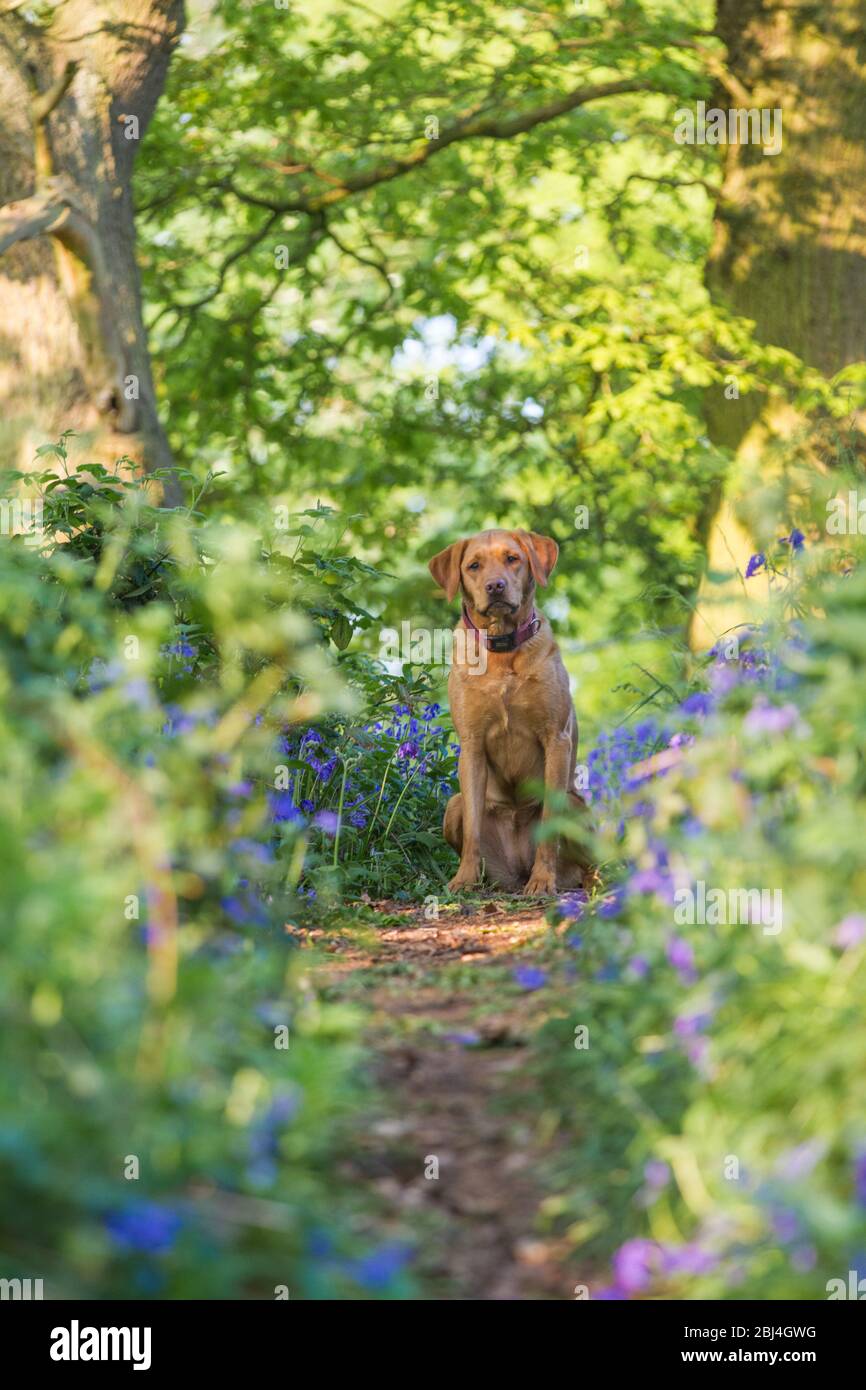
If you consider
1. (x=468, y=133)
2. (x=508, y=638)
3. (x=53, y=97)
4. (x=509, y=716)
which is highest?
(x=468, y=133)

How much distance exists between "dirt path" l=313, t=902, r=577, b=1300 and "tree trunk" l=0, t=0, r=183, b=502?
403cm

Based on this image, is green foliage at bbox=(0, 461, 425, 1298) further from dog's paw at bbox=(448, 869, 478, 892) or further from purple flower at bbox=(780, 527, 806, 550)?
dog's paw at bbox=(448, 869, 478, 892)

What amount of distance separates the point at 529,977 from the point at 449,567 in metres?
3.42

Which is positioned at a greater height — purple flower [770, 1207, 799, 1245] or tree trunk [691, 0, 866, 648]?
tree trunk [691, 0, 866, 648]

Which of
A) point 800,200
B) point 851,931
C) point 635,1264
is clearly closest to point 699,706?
point 851,931

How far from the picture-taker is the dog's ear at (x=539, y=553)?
21.2 feet

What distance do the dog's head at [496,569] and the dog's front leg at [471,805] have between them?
0.57m

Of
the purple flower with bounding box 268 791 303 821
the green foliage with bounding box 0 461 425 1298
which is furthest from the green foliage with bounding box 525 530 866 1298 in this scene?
the purple flower with bounding box 268 791 303 821

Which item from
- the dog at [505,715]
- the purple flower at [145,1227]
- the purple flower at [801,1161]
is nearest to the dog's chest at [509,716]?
the dog at [505,715]

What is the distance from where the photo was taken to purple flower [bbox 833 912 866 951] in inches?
93.4

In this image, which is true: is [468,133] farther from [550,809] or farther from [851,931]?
[851,931]

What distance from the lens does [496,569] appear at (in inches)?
247

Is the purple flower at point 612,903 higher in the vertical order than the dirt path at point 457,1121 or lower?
higher

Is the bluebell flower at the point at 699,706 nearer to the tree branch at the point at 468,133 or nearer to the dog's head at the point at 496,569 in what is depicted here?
the dog's head at the point at 496,569
